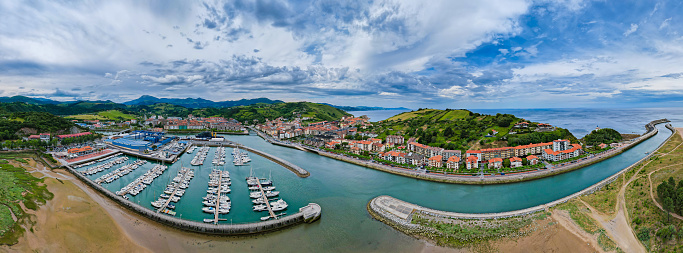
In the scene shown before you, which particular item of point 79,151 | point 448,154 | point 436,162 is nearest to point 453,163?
point 436,162

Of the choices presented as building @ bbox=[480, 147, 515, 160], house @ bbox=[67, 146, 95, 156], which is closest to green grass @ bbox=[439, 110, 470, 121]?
building @ bbox=[480, 147, 515, 160]

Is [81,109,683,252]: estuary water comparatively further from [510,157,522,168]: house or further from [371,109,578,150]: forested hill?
[371,109,578,150]: forested hill

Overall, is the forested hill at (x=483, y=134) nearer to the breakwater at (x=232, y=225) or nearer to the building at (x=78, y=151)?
the breakwater at (x=232, y=225)

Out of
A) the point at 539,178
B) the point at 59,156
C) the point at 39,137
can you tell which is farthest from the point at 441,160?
the point at 39,137

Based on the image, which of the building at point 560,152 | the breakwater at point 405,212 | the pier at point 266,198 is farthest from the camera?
the building at point 560,152

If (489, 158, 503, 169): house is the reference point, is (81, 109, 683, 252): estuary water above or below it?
below

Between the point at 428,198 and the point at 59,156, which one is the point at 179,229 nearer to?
the point at 428,198

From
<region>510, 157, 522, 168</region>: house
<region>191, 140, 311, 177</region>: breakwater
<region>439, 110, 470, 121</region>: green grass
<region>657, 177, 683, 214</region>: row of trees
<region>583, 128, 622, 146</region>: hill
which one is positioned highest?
<region>439, 110, 470, 121</region>: green grass

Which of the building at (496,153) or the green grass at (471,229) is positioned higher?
the building at (496,153)

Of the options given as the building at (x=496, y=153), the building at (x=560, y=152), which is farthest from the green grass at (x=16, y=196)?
the building at (x=560, y=152)
